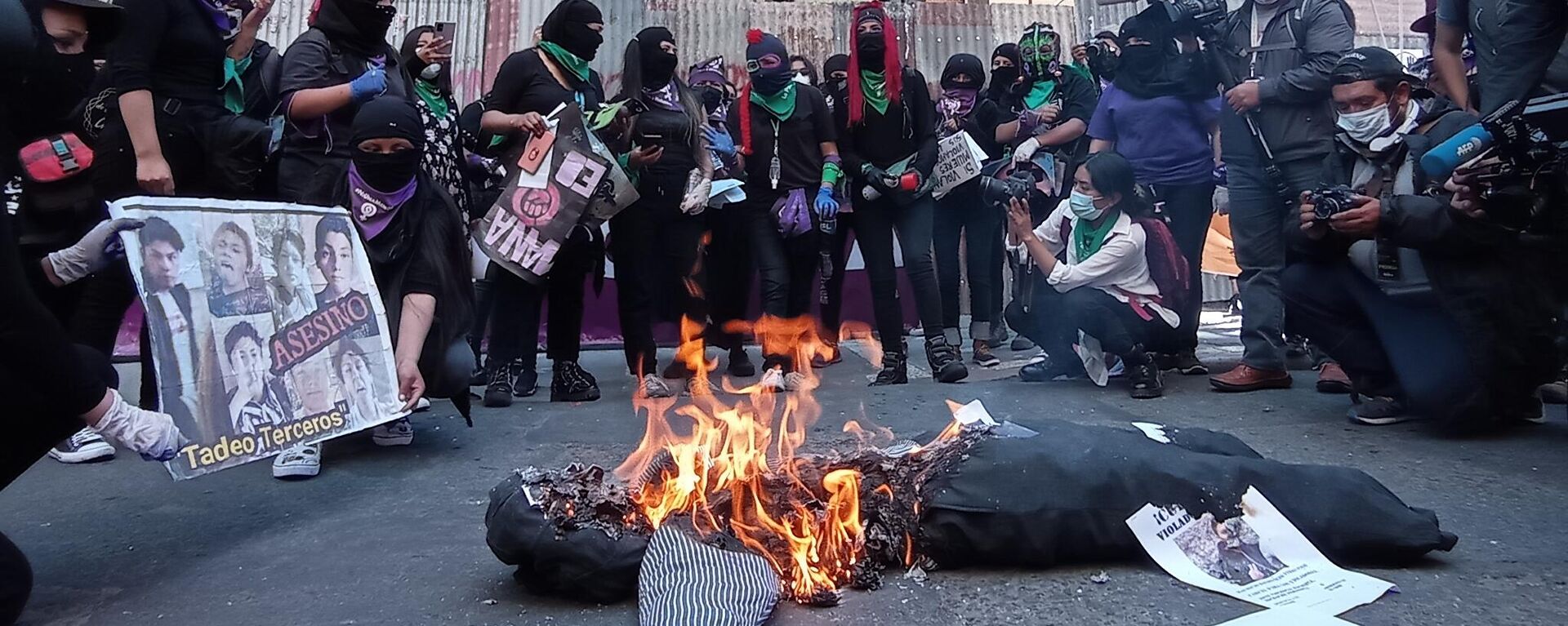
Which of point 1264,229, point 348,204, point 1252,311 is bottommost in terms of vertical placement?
point 1252,311

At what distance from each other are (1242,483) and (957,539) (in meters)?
0.75

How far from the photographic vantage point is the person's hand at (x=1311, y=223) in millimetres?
4496

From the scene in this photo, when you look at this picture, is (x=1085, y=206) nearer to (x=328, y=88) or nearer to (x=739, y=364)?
(x=739, y=364)

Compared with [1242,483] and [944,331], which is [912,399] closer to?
[944,331]

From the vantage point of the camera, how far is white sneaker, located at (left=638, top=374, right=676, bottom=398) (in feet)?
19.4

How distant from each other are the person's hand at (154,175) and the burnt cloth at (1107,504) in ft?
10.7

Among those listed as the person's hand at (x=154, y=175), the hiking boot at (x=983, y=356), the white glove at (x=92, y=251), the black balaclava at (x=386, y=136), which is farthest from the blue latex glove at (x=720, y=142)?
the white glove at (x=92, y=251)

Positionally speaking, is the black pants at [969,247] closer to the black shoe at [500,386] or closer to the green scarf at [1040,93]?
the green scarf at [1040,93]

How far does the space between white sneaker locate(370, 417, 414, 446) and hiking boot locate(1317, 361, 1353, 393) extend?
4.44 metres

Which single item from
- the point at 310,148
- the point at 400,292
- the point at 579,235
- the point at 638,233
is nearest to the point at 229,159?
the point at 310,148

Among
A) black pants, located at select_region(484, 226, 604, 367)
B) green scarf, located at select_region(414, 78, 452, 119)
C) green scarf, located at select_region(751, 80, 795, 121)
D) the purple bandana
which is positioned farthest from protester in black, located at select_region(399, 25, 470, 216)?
green scarf, located at select_region(751, 80, 795, 121)

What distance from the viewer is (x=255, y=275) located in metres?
3.81

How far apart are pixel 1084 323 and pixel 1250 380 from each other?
0.88m

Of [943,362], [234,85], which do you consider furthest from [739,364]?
[234,85]
